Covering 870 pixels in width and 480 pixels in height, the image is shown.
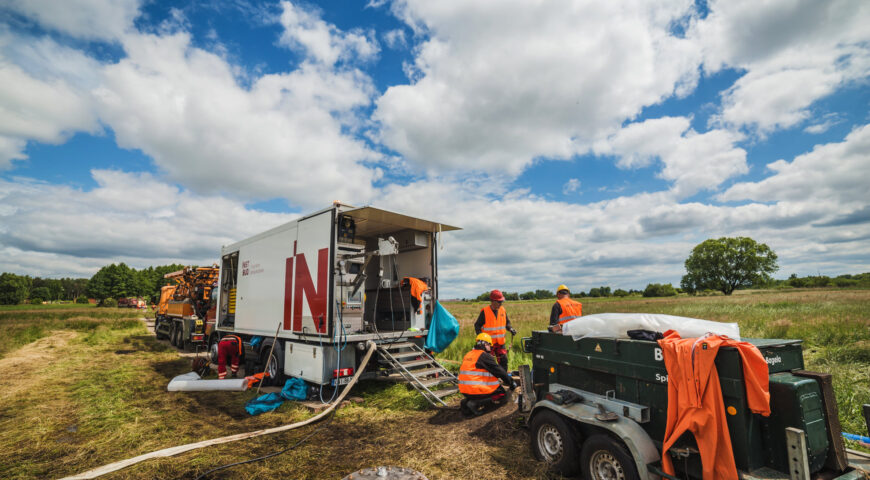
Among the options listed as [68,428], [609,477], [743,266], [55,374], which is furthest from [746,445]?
[743,266]

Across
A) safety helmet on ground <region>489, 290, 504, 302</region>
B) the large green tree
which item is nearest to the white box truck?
safety helmet on ground <region>489, 290, 504, 302</region>

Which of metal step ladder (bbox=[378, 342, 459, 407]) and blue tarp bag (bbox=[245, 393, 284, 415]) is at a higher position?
metal step ladder (bbox=[378, 342, 459, 407])

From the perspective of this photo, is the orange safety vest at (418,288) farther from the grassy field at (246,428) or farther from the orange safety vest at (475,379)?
the orange safety vest at (475,379)

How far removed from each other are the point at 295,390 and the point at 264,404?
1.88 feet

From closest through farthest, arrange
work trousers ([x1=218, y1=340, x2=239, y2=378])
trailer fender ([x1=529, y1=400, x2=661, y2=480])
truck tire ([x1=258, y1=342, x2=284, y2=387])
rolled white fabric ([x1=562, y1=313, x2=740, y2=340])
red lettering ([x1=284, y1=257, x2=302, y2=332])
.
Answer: trailer fender ([x1=529, y1=400, x2=661, y2=480]), rolled white fabric ([x1=562, y1=313, x2=740, y2=340]), red lettering ([x1=284, y1=257, x2=302, y2=332]), truck tire ([x1=258, y1=342, x2=284, y2=387]), work trousers ([x1=218, y1=340, x2=239, y2=378])

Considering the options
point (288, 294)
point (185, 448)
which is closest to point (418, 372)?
point (288, 294)

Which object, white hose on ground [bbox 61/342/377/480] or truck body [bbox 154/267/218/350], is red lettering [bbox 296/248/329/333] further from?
truck body [bbox 154/267/218/350]

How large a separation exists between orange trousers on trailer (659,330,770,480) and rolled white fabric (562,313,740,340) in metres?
0.35

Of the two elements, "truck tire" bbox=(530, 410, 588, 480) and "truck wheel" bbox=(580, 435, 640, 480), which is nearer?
"truck wheel" bbox=(580, 435, 640, 480)

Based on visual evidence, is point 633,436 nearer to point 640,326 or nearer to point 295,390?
point 640,326

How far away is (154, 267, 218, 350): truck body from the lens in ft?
44.2

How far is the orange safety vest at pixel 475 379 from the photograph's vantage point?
5.53 metres

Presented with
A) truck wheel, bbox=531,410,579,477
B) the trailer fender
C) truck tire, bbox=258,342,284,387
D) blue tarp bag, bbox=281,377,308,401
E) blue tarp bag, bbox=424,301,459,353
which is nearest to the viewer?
the trailer fender

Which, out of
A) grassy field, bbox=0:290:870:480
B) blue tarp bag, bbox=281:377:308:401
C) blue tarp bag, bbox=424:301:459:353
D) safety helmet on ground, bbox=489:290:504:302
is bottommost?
grassy field, bbox=0:290:870:480
